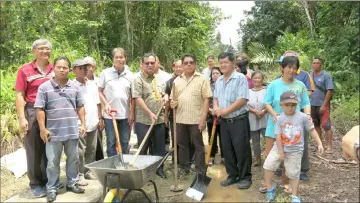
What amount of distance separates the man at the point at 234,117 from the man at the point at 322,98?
1399mm

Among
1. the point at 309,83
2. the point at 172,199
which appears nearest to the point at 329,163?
the point at 309,83

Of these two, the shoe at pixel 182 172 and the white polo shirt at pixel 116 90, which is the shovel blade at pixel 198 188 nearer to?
the shoe at pixel 182 172

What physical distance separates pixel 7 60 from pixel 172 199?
31.5 ft

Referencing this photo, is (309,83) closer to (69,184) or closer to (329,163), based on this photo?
(329,163)

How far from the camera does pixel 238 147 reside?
13.1ft

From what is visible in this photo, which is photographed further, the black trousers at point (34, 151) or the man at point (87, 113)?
the man at point (87, 113)

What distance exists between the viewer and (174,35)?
13.6 m

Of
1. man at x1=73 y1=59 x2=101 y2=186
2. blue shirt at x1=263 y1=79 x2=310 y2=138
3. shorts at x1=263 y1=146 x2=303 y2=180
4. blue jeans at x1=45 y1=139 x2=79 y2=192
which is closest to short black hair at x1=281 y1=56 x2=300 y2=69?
blue shirt at x1=263 y1=79 x2=310 y2=138

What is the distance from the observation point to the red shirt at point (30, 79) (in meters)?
3.55

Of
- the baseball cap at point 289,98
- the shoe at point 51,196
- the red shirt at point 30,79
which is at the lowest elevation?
the shoe at point 51,196

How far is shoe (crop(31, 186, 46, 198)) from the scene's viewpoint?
3711 millimetres

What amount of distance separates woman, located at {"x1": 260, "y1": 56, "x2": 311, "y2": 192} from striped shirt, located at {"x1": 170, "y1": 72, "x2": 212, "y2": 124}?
0.74 meters

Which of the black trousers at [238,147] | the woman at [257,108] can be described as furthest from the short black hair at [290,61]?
the woman at [257,108]

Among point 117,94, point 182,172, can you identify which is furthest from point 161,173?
point 117,94
